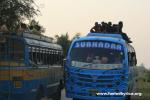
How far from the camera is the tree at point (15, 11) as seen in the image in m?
33.8

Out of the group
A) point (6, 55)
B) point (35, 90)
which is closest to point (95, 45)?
point (35, 90)

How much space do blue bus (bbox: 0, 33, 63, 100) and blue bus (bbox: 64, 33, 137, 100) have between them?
1.14 metres

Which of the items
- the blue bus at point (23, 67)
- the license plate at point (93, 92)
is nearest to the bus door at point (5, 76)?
the blue bus at point (23, 67)

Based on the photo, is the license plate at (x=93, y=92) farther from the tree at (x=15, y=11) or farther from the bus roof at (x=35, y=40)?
the tree at (x=15, y=11)

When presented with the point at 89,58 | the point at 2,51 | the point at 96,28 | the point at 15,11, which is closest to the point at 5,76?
the point at 2,51

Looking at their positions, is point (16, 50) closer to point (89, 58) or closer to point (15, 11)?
point (89, 58)

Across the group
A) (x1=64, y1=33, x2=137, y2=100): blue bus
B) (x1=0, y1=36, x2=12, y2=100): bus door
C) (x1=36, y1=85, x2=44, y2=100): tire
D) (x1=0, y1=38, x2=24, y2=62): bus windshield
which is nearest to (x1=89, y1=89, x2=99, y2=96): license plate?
(x1=64, y1=33, x2=137, y2=100): blue bus

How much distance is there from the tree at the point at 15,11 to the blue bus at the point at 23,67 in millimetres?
11069

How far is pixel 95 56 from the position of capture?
21.3 m

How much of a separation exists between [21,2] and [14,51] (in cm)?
1730

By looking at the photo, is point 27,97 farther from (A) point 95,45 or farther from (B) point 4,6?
(B) point 4,6

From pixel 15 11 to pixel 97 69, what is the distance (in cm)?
1514

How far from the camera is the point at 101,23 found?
24.6 metres

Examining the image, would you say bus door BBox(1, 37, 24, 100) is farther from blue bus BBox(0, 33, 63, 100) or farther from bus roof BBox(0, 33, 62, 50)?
bus roof BBox(0, 33, 62, 50)
